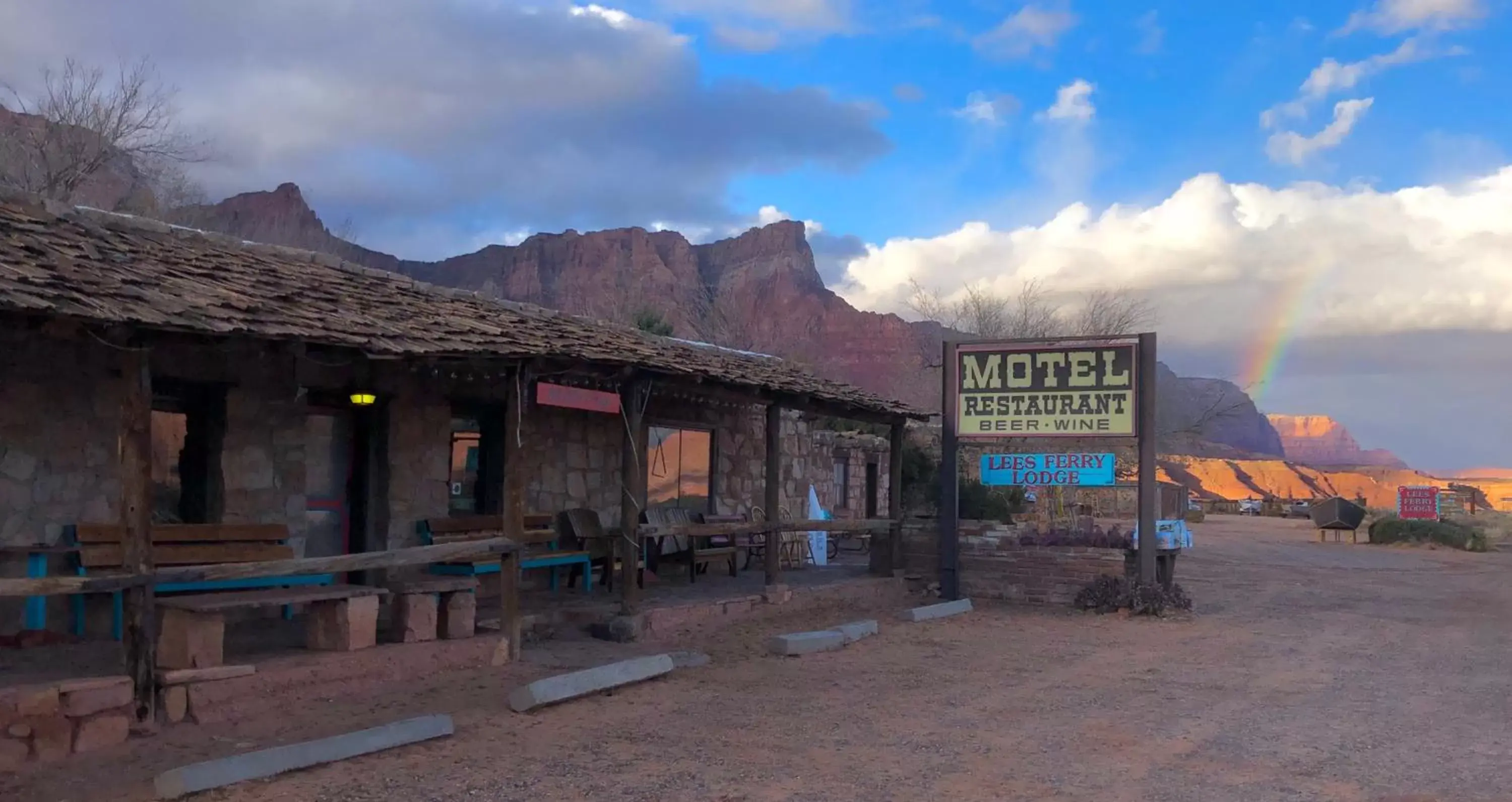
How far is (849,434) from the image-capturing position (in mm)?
20766

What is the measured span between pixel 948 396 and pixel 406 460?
23.0ft

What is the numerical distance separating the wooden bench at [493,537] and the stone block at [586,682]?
2.13 m

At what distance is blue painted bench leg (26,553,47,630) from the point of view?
7422 millimetres

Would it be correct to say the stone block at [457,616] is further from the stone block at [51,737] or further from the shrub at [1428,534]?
the shrub at [1428,534]

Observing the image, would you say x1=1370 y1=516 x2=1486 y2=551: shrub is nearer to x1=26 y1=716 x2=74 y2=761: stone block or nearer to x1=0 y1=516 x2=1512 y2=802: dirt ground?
x1=0 y1=516 x2=1512 y2=802: dirt ground

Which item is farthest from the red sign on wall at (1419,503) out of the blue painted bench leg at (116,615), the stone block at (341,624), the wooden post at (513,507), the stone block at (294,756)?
the blue painted bench leg at (116,615)

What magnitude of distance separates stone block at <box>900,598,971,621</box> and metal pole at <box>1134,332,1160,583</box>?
2.13 metres

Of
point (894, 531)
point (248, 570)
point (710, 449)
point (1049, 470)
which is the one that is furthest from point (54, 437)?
point (1049, 470)

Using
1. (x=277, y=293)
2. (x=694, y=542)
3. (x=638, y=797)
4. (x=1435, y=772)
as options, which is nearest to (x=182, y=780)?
(x=638, y=797)

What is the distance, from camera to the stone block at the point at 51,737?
555 centimetres

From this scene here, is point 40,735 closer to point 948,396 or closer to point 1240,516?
point 948,396

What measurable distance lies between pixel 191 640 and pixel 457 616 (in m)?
2.11

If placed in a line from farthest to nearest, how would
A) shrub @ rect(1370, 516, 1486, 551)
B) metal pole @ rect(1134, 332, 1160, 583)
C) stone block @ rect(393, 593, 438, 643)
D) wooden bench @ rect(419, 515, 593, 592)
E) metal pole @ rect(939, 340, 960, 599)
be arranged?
1. shrub @ rect(1370, 516, 1486, 551)
2. metal pole @ rect(939, 340, 960, 599)
3. metal pole @ rect(1134, 332, 1160, 583)
4. wooden bench @ rect(419, 515, 593, 592)
5. stone block @ rect(393, 593, 438, 643)

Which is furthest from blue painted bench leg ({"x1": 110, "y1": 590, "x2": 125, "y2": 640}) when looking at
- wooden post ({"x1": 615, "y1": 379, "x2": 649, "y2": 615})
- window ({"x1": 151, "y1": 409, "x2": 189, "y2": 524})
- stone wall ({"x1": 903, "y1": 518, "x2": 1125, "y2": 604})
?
stone wall ({"x1": 903, "y1": 518, "x2": 1125, "y2": 604})
